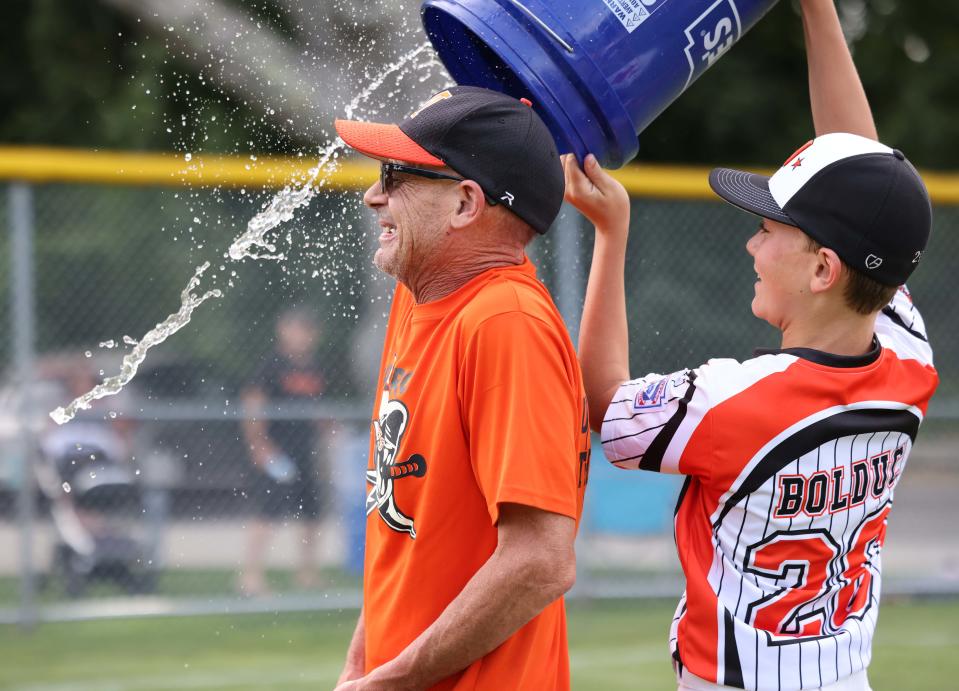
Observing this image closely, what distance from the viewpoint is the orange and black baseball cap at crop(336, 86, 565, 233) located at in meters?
2.00

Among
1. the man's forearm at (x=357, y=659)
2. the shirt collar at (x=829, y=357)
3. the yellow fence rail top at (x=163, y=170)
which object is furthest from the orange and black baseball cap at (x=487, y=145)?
the yellow fence rail top at (x=163, y=170)

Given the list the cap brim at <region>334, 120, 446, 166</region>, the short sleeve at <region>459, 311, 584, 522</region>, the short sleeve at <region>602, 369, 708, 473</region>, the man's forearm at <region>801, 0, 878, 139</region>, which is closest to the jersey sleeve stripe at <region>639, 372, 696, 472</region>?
the short sleeve at <region>602, 369, 708, 473</region>

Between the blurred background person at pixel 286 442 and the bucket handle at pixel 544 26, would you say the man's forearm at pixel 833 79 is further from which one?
the blurred background person at pixel 286 442

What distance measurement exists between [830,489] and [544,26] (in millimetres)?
956

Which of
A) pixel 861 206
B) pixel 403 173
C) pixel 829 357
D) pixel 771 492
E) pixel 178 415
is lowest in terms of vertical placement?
pixel 771 492

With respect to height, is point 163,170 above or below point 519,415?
above

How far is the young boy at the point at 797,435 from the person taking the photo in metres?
2.10

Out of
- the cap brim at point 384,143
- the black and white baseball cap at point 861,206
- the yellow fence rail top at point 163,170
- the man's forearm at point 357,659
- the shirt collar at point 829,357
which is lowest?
the man's forearm at point 357,659

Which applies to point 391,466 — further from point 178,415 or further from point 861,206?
point 178,415

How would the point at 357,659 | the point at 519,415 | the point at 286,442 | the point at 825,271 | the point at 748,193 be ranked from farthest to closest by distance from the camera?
the point at 286,442 < the point at 357,659 < the point at 748,193 < the point at 825,271 < the point at 519,415

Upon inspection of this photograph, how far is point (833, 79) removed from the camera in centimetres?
257

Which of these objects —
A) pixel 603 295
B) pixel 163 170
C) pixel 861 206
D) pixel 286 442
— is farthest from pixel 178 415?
pixel 861 206

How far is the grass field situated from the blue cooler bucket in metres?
4.30

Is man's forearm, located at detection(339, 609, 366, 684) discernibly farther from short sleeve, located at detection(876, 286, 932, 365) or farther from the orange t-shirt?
short sleeve, located at detection(876, 286, 932, 365)
